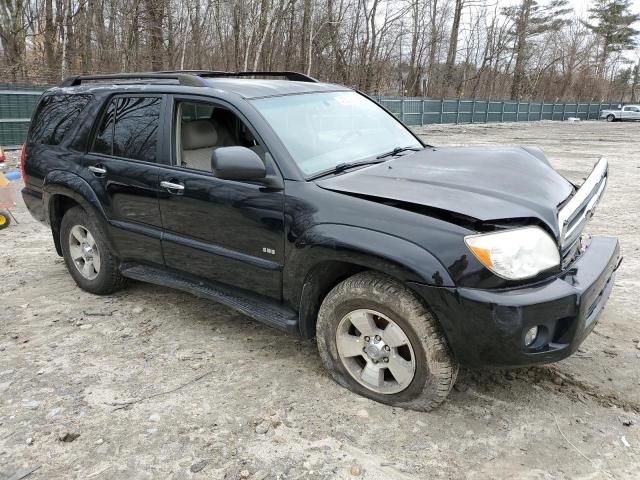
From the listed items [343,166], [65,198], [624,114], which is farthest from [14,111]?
[624,114]

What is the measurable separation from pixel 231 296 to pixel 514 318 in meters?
1.85

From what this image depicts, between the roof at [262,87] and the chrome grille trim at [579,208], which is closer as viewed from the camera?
the chrome grille trim at [579,208]

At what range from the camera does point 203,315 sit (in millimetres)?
4250

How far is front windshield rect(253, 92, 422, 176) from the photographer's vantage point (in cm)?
333

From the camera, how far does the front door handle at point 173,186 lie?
3586 mm

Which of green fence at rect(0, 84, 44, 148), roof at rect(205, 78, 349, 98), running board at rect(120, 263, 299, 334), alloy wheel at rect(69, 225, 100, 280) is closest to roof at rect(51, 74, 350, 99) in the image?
roof at rect(205, 78, 349, 98)

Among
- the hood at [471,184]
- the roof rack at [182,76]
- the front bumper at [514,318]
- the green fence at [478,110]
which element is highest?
the green fence at [478,110]

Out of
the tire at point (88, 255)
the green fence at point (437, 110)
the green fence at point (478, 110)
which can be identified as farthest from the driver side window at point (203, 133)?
the green fence at point (478, 110)

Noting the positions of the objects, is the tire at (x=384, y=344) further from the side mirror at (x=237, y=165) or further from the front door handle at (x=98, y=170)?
the front door handle at (x=98, y=170)

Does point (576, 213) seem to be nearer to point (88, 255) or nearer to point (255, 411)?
point (255, 411)

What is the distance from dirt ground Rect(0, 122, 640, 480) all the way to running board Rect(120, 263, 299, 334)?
365 mm

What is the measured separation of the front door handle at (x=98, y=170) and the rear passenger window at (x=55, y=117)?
0.56 metres

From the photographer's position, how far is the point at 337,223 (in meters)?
2.85

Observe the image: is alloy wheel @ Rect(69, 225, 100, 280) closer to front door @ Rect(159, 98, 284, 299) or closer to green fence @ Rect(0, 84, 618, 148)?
front door @ Rect(159, 98, 284, 299)
